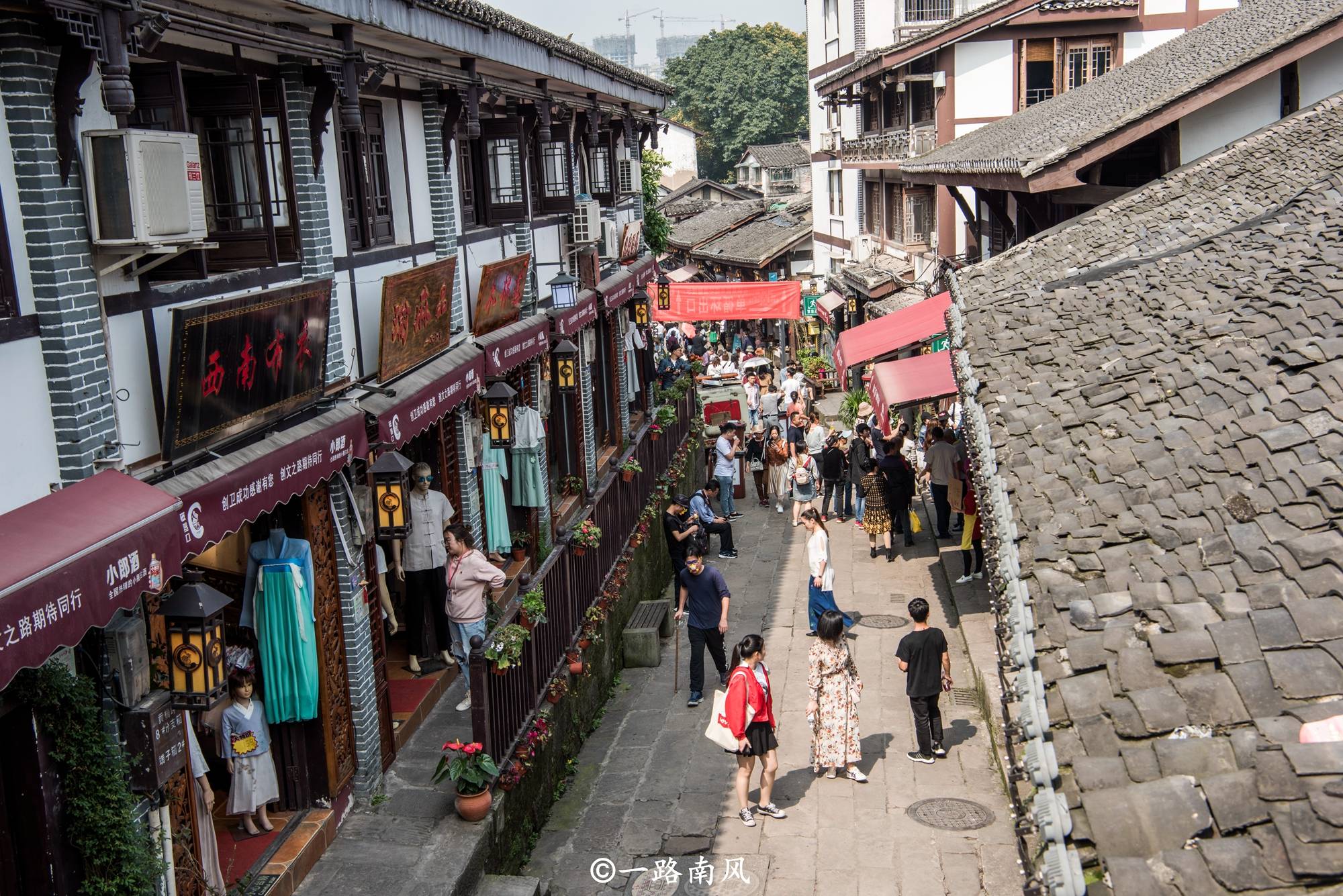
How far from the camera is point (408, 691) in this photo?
12445mm

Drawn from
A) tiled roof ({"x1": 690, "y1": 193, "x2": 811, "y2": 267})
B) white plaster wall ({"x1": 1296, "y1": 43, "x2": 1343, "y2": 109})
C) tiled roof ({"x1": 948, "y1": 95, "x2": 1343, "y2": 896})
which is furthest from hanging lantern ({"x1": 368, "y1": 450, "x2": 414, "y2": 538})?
tiled roof ({"x1": 690, "y1": 193, "x2": 811, "y2": 267})

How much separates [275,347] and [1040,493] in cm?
533

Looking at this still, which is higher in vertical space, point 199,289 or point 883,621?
point 199,289

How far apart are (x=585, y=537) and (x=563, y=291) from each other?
4541mm

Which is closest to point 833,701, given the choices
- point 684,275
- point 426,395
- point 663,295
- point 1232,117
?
point 426,395

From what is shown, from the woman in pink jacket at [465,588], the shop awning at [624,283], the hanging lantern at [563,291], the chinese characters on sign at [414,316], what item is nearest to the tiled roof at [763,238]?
the shop awning at [624,283]

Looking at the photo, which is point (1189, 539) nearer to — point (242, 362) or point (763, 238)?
point (242, 362)

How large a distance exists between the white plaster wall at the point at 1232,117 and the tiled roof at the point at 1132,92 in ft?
1.49

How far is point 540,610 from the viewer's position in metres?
11.8

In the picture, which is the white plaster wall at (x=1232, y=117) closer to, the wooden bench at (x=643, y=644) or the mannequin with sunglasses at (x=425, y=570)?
the wooden bench at (x=643, y=644)

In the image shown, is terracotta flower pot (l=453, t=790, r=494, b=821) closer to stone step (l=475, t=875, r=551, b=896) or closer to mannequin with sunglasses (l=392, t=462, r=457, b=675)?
stone step (l=475, t=875, r=551, b=896)

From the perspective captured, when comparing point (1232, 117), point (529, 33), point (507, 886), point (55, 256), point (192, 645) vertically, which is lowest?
point (507, 886)

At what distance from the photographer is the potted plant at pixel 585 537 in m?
14.4

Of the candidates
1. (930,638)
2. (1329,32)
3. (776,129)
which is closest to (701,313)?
(1329,32)
